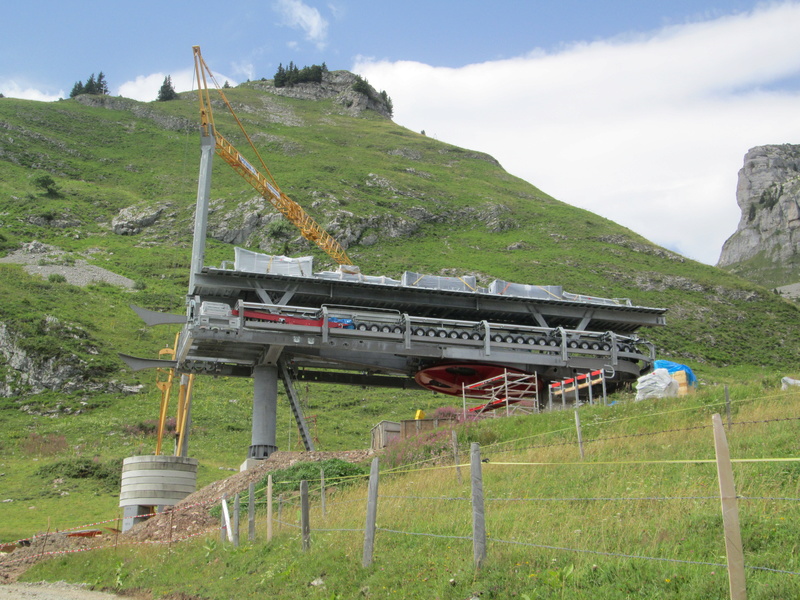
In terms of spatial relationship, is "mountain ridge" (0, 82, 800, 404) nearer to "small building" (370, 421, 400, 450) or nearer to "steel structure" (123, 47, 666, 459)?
"steel structure" (123, 47, 666, 459)

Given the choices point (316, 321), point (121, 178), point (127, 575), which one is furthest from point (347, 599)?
point (121, 178)

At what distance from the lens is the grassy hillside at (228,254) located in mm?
48281

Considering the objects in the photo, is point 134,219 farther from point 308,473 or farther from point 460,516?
point 460,516

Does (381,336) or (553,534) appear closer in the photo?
(553,534)

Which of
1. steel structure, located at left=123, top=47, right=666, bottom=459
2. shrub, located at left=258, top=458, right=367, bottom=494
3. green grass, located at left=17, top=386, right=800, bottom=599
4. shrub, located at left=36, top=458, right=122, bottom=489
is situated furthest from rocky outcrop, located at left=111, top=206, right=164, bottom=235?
green grass, located at left=17, top=386, right=800, bottom=599

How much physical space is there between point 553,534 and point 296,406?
26722mm

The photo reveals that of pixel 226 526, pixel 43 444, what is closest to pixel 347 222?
pixel 43 444

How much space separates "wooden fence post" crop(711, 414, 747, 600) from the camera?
22.9ft

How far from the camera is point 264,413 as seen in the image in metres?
36.0

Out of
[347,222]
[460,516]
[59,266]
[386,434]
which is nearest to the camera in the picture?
[460,516]

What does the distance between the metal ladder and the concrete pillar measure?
0.50 metres

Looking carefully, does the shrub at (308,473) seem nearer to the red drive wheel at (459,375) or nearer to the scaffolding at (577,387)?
the scaffolding at (577,387)

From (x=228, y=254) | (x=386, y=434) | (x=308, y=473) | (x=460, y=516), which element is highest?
(x=228, y=254)

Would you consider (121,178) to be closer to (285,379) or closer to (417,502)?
(285,379)
